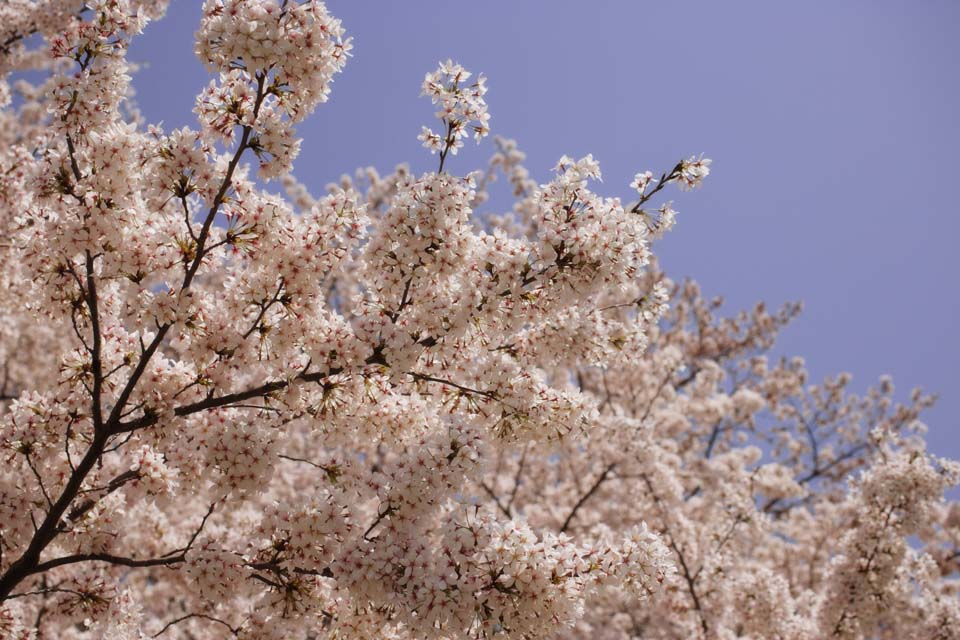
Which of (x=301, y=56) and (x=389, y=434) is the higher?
(x=301, y=56)

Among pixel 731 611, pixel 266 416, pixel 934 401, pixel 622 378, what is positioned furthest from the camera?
pixel 934 401

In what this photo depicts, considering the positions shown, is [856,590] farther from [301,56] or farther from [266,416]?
[301,56]

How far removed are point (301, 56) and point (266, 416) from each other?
282 centimetres

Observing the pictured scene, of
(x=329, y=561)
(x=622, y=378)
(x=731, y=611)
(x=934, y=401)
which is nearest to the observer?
(x=329, y=561)

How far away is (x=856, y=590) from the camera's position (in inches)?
345

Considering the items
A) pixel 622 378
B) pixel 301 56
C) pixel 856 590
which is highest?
pixel 622 378

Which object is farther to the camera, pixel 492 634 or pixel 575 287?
pixel 575 287

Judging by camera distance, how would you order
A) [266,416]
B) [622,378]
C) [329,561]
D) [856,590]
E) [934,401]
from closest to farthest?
1. [329,561]
2. [266,416]
3. [856,590]
4. [622,378]
5. [934,401]

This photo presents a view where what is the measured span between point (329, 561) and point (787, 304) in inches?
804

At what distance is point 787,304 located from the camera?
69.6ft

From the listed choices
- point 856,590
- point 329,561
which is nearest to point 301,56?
point 329,561

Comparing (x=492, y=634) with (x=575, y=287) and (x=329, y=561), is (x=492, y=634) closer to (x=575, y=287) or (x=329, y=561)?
(x=329, y=561)

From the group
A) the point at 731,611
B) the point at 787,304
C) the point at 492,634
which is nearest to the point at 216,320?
the point at 492,634

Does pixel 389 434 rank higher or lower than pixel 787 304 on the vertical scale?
lower
